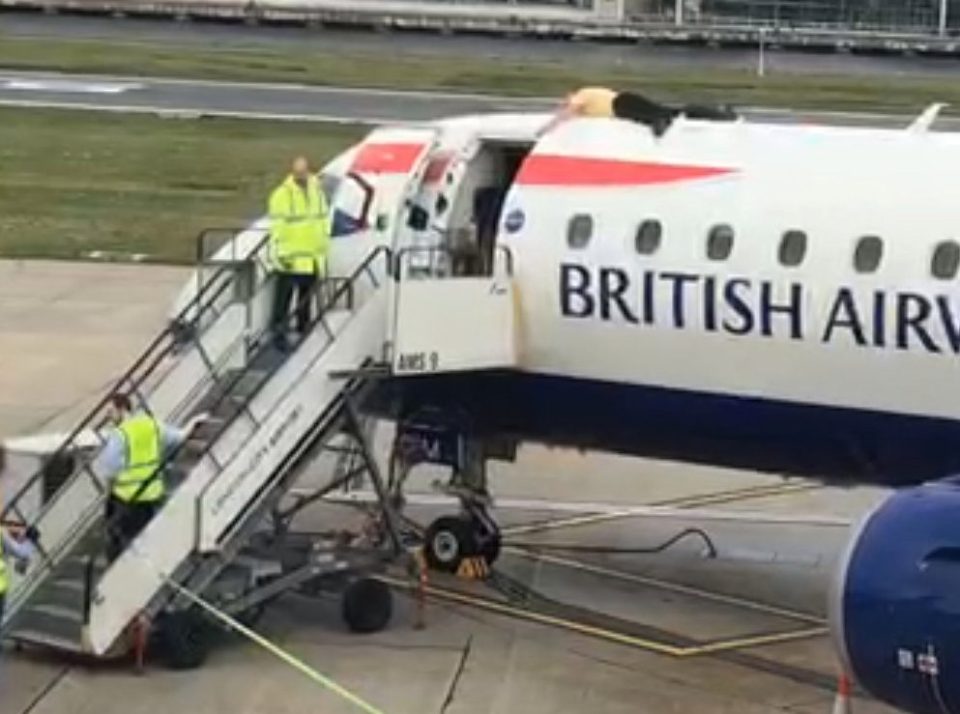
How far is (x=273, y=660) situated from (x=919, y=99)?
56808mm

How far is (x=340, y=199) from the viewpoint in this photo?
2133 centimetres

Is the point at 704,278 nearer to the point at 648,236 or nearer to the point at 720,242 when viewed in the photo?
the point at 720,242

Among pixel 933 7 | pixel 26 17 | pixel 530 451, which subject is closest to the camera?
pixel 530 451

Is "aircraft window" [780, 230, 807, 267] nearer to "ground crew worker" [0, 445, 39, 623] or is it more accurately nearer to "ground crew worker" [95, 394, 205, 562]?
"ground crew worker" [95, 394, 205, 562]

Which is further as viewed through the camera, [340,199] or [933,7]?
[933,7]

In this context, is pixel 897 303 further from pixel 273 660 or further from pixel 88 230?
pixel 88 230

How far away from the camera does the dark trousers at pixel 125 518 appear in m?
18.8

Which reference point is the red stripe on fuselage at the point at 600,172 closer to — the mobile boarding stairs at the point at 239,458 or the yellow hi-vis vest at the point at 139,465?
the mobile boarding stairs at the point at 239,458

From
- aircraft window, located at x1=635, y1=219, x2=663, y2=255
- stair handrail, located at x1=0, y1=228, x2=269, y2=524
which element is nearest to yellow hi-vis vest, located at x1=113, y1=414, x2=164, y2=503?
stair handrail, located at x1=0, y1=228, x2=269, y2=524

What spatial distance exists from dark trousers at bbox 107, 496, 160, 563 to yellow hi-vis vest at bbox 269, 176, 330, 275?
2.87 metres

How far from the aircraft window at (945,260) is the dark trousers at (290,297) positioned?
5366mm

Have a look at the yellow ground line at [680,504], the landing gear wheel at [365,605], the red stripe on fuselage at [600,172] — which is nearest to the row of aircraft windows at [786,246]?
the red stripe on fuselage at [600,172]

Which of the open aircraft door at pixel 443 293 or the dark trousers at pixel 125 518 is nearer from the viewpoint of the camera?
the dark trousers at pixel 125 518

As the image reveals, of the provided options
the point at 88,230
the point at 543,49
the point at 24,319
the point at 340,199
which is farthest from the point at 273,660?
the point at 543,49
